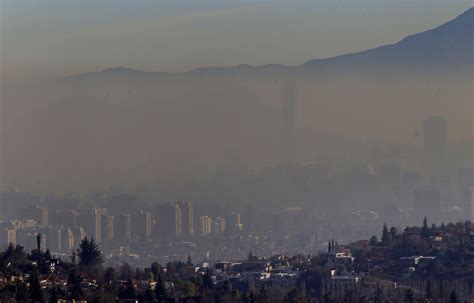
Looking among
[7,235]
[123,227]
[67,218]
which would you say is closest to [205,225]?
[123,227]

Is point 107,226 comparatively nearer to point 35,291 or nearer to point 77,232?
point 77,232

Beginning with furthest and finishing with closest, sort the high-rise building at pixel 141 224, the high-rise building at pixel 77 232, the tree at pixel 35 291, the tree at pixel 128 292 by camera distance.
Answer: the high-rise building at pixel 141 224 → the high-rise building at pixel 77 232 → the tree at pixel 128 292 → the tree at pixel 35 291

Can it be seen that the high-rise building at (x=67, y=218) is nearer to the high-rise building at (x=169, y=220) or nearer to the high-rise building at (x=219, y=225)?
the high-rise building at (x=169, y=220)

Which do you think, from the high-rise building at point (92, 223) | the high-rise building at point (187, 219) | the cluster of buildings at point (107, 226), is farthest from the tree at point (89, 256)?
the high-rise building at point (187, 219)

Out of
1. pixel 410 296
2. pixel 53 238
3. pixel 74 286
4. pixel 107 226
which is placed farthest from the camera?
pixel 107 226

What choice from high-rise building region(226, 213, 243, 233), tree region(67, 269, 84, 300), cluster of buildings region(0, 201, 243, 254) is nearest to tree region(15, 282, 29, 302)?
tree region(67, 269, 84, 300)

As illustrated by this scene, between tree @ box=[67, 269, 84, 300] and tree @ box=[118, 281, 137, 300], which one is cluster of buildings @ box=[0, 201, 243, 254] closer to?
tree @ box=[67, 269, 84, 300]
